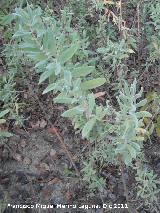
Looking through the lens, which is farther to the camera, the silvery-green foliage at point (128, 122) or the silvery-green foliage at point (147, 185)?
the silvery-green foliage at point (147, 185)

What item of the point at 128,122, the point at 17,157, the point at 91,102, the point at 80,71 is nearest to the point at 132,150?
the point at 128,122

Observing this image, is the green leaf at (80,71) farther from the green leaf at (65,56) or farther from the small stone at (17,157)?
the small stone at (17,157)

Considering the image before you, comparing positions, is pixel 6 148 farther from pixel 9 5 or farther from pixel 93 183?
pixel 9 5

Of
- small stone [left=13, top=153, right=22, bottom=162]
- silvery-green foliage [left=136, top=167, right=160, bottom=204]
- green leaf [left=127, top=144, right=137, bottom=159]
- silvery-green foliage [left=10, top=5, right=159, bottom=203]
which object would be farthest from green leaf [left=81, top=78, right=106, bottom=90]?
small stone [left=13, top=153, right=22, bottom=162]

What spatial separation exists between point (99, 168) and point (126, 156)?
71 cm

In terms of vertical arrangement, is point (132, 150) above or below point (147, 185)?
above

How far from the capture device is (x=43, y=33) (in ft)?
5.81

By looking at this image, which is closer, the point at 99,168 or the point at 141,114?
the point at 141,114

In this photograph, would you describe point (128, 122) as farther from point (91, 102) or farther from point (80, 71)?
point (80, 71)

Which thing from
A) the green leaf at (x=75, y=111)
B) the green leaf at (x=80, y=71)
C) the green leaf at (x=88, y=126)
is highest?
the green leaf at (x=80, y=71)

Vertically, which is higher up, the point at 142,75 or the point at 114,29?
the point at 114,29

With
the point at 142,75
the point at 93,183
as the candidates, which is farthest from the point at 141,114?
the point at 142,75

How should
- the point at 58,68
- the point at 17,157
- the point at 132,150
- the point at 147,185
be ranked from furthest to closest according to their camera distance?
the point at 17,157, the point at 147,185, the point at 132,150, the point at 58,68

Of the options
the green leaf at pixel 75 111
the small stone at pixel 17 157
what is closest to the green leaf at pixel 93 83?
the green leaf at pixel 75 111
